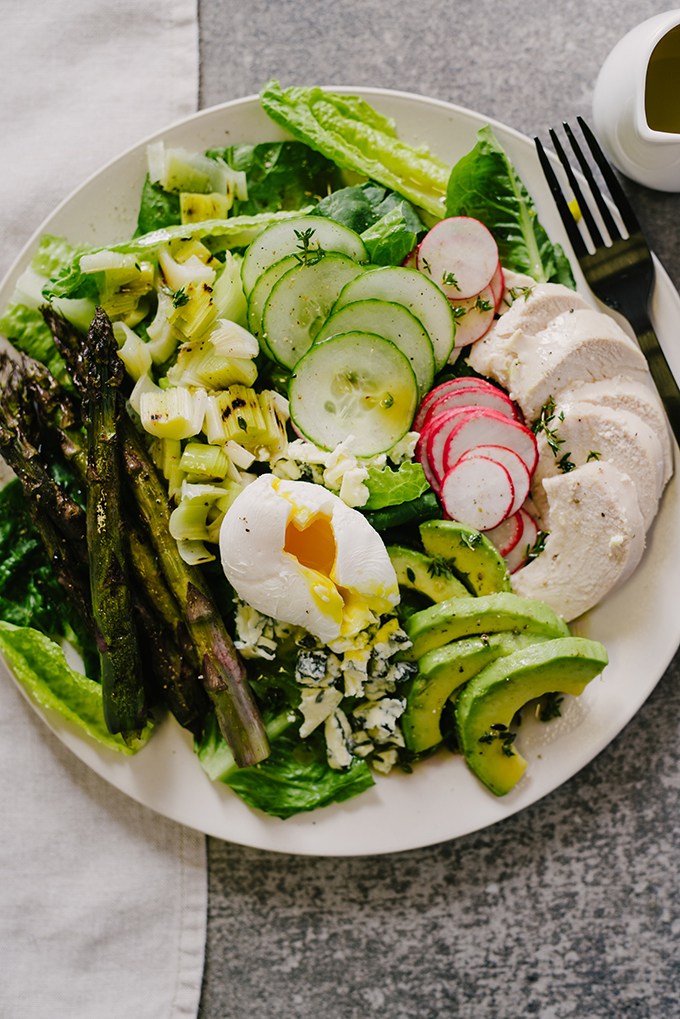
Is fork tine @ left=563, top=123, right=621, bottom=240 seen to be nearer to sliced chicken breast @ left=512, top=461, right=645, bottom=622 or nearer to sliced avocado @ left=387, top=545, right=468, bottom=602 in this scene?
sliced chicken breast @ left=512, top=461, right=645, bottom=622

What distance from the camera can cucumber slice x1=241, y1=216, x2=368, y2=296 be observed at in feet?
9.59

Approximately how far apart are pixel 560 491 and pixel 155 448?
4.60 feet

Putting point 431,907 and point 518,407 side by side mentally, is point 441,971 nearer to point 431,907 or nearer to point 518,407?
point 431,907

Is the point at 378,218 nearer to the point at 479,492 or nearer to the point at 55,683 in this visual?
the point at 479,492

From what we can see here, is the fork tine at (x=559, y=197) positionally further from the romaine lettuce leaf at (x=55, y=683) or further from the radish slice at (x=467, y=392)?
the romaine lettuce leaf at (x=55, y=683)

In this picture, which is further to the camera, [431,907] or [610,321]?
[431,907]

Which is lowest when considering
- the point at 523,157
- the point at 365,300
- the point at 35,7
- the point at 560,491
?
the point at 560,491

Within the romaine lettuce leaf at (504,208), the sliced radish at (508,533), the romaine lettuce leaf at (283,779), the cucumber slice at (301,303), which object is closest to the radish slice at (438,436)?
the sliced radish at (508,533)

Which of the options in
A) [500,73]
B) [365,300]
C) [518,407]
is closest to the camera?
[365,300]

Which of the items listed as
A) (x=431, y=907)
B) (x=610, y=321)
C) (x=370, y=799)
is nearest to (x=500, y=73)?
(x=610, y=321)

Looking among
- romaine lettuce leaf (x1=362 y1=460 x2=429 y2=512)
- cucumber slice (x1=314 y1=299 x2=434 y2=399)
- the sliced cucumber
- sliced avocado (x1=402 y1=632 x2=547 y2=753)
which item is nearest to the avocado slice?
sliced avocado (x1=402 y1=632 x2=547 y2=753)

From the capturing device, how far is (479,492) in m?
2.84

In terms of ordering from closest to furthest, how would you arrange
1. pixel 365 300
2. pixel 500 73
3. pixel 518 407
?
1. pixel 365 300
2. pixel 518 407
3. pixel 500 73

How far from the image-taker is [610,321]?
2.93m
